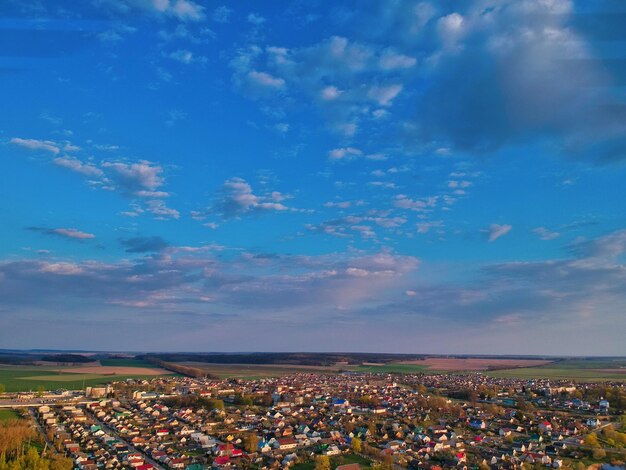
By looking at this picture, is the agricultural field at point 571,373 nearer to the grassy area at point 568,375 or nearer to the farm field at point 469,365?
the grassy area at point 568,375

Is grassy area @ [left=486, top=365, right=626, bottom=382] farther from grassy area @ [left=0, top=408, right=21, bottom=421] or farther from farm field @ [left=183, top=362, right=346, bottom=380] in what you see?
grassy area @ [left=0, top=408, right=21, bottom=421]

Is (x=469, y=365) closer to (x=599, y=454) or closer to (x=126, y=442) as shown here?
(x=599, y=454)

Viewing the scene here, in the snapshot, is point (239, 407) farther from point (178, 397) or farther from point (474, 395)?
point (474, 395)

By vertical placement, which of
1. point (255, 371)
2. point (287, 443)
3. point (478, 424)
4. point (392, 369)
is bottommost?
point (287, 443)

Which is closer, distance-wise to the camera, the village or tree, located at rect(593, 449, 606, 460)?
the village

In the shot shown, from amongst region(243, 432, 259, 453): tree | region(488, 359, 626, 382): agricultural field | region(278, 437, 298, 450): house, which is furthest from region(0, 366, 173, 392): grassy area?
region(488, 359, 626, 382): agricultural field

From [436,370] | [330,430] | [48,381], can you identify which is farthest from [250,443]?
[436,370]
